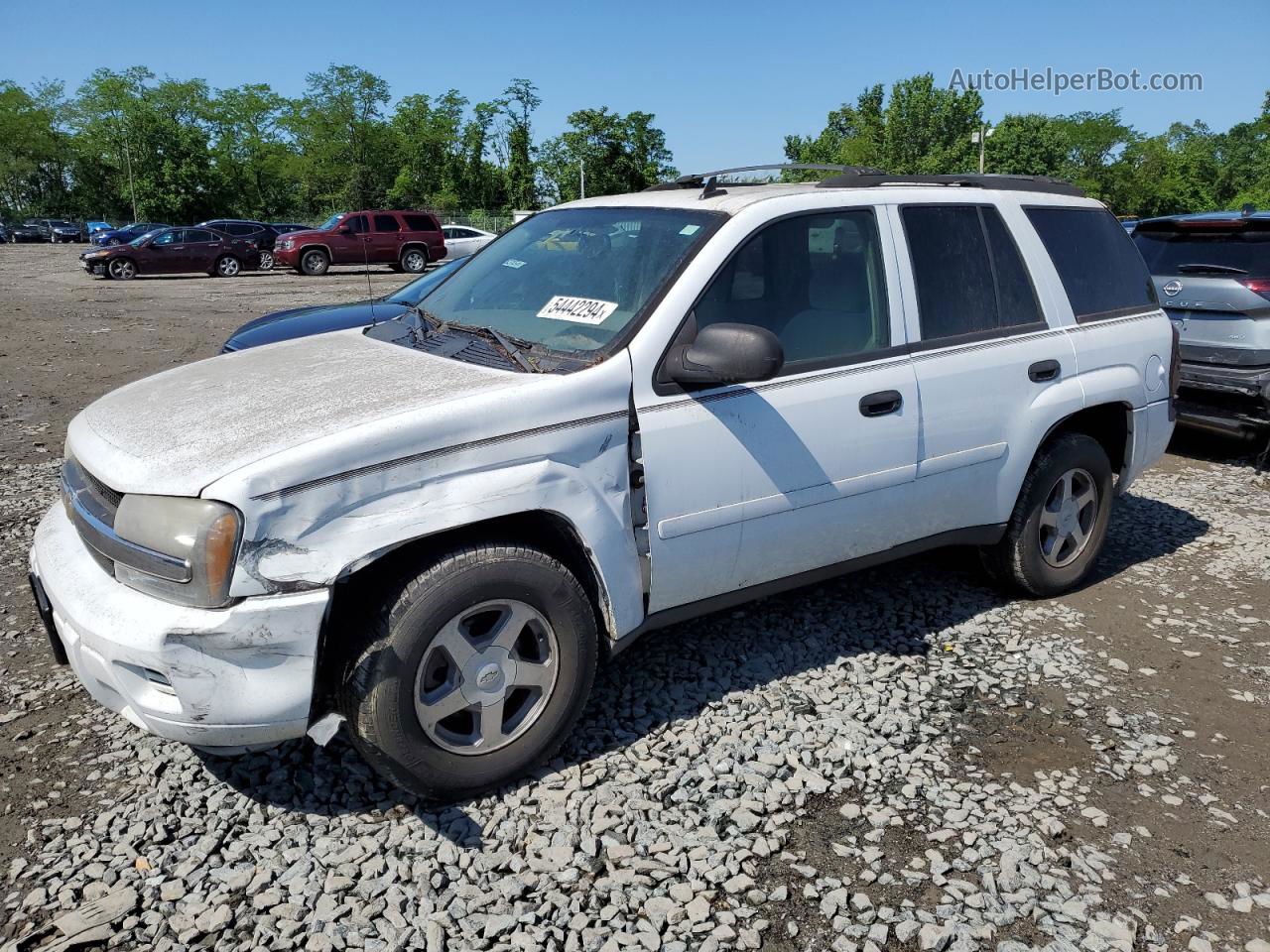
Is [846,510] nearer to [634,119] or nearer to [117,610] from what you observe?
[117,610]

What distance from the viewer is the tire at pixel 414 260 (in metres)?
27.3

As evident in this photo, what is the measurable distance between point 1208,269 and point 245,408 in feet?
22.9

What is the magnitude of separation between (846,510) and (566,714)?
133cm

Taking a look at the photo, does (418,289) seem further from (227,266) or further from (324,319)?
(227,266)

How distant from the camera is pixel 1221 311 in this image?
6.89m

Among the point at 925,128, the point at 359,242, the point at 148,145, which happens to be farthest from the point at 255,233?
the point at 925,128

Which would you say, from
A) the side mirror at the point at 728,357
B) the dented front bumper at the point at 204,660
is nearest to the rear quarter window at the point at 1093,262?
the side mirror at the point at 728,357

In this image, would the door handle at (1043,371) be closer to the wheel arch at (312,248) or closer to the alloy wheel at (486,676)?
the alloy wheel at (486,676)

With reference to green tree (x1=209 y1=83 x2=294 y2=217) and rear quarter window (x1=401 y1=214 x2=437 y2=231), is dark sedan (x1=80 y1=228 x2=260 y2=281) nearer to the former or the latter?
rear quarter window (x1=401 y1=214 x2=437 y2=231)

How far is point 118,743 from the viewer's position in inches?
131

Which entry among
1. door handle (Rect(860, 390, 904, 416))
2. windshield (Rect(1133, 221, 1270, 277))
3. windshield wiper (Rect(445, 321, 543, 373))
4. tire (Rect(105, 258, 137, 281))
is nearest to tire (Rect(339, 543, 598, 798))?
windshield wiper (Rect(445, 321, 543, 373))

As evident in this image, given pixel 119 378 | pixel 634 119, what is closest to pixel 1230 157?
pixel 634 119

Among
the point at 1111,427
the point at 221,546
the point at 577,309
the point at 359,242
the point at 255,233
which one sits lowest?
the point at 1111,427

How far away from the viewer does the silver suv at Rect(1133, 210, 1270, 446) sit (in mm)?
6703
